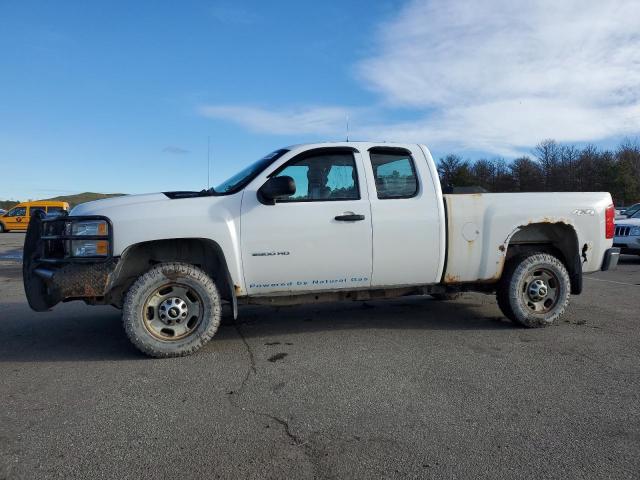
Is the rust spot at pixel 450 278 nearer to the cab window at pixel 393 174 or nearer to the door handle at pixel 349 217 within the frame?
the cab window at pixel 393 174

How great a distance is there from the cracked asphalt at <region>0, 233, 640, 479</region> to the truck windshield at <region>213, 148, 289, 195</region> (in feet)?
5.23

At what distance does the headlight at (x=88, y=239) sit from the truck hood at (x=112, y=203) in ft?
0.37

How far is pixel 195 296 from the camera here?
15.0 feet

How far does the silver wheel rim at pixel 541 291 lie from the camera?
5.39 m

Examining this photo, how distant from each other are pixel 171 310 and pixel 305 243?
141 cm

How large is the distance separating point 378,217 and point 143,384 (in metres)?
2.64

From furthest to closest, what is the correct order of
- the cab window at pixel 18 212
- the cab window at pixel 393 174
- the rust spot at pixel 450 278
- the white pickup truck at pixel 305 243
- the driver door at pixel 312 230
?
the cab window at pixel 18 212, the rust spot at pixel 450 278, the cab window at pixel 393 174, the driver door at pixel 312 230, the white pickup truck at pixel 305 243

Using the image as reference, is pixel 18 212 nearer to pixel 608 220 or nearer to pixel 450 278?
pixel 450 278

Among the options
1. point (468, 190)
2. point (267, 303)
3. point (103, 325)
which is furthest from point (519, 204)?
point (103, 325)

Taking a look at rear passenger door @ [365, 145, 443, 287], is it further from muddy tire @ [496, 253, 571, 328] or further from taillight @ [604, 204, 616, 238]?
taillight @ [604, 204, 616, 238]

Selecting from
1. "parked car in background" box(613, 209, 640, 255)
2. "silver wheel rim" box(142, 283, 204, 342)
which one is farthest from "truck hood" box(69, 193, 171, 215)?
"parked car in background" box(613, 209, 640, 255)

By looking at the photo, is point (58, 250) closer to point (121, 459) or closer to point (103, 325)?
point (103, 325)

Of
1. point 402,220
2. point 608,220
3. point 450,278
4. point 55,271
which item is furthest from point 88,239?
point 608,220

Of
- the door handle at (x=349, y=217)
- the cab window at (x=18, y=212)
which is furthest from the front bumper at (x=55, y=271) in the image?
the cab window at (x=18, y=212)
